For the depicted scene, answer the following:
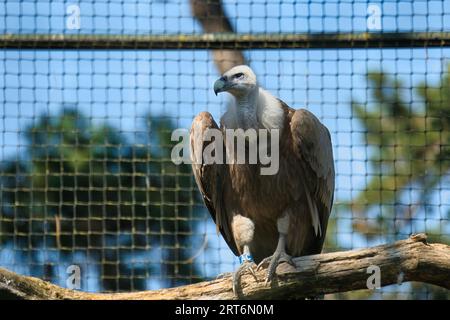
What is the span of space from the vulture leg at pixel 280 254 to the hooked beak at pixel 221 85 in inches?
38.5

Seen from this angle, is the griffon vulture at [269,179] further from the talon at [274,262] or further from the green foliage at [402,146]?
the green foliage at [402,146]

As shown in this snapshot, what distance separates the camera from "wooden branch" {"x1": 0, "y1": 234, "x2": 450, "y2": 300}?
5.81 metres

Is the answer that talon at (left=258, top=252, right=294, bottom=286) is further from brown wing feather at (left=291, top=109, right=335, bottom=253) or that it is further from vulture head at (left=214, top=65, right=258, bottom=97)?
vulture head at (left=214, top=65, right=258, bottom=97)

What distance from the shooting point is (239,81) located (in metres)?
7.19

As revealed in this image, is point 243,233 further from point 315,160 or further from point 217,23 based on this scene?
point 217,23

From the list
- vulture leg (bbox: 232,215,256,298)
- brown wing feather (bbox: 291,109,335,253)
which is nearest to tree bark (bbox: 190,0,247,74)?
brown wing feather (bbox: 291,109,335,253)

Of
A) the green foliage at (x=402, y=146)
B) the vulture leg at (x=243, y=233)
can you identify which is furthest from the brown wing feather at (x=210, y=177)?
the green foliage at (x=402, y=146)

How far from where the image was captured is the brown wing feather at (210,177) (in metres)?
7.19

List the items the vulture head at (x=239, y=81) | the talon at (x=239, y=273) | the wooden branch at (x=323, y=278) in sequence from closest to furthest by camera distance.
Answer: the wooden branch at (x=323, y=278), the talon at (x=239, y=273), the vulture head at (x=239, y=81)

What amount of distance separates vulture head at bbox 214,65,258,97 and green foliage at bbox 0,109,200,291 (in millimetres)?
1829

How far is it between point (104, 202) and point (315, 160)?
8.66 ft

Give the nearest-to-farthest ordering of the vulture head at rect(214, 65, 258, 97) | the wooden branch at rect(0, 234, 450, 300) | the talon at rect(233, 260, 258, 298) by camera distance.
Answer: the wooden branch at rect(0, 234, 450, 300) → the talon at rect(233, 260, 258, 298) → the vulture head at rect(214, 65, 258, 97)

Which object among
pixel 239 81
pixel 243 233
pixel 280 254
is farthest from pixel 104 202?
pixel 280 254

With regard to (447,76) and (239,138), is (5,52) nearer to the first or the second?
(239,138)
